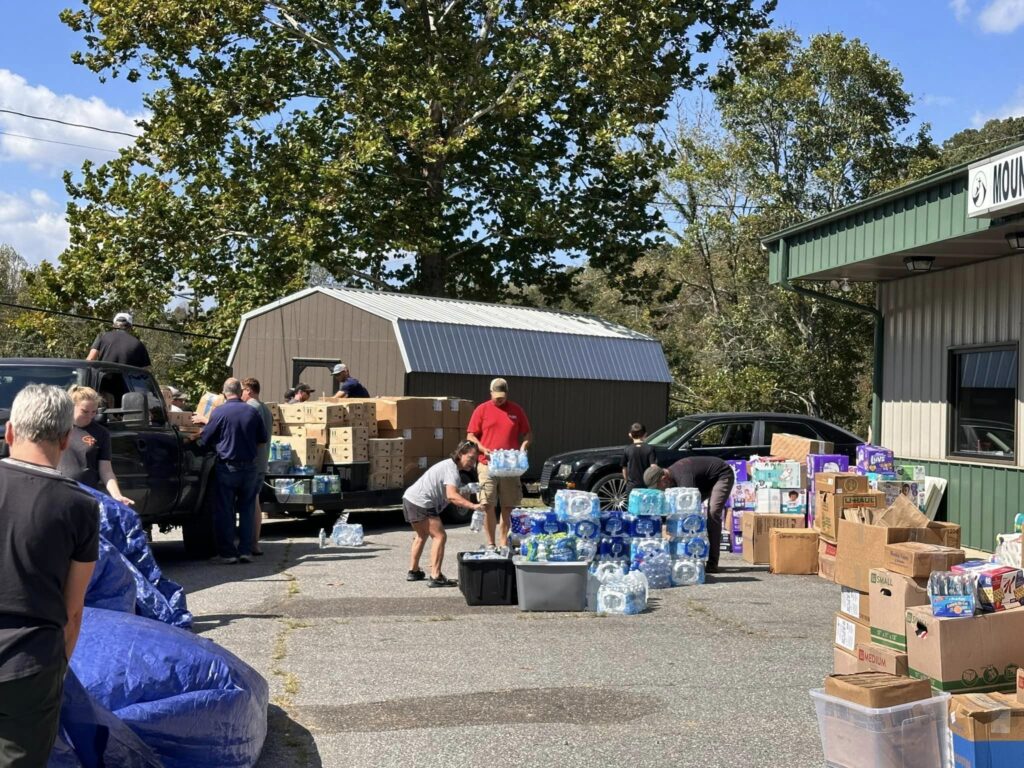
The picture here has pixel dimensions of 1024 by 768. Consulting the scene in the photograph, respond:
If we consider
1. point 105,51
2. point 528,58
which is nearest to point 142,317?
point 105,51

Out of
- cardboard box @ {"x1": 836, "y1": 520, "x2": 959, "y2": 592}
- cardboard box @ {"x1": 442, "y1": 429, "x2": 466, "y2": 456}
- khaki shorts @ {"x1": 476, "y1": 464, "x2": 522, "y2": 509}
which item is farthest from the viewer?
cardboard box @ {"x1": 442, "y1": 429, "x2": 466, "y2": 456}

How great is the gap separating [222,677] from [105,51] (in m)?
26.8

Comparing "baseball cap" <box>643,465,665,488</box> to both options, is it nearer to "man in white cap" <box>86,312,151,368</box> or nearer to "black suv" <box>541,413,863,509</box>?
"black suv" <box>541,413,863,509</box>

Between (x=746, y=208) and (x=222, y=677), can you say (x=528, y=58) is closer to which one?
(x=746, y=208)

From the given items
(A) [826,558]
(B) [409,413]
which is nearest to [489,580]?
(A) [826,558]

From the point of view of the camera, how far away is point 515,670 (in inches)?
327

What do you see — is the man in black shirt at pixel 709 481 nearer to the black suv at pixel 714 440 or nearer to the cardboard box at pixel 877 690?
the black suv at pixel 714 440

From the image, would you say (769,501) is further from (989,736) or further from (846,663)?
(989,736)

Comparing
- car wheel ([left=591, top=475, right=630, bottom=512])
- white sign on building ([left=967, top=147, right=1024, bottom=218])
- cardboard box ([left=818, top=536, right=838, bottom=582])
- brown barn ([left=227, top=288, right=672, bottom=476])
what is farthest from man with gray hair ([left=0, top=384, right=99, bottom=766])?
brown barn ([left=227, top=288, right=672, bottom=476])

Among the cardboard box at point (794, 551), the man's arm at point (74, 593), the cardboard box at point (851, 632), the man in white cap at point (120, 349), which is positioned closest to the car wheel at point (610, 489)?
the cardboard box at point (794, 551)

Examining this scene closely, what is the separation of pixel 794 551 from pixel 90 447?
7.29 metres

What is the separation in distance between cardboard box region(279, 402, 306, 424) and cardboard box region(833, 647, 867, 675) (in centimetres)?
1012

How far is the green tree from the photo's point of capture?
94.2 ft

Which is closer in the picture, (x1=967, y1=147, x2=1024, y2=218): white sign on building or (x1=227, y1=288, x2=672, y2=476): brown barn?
(x1=967, y1=147, x2=1024, y2=218): white sign on building
